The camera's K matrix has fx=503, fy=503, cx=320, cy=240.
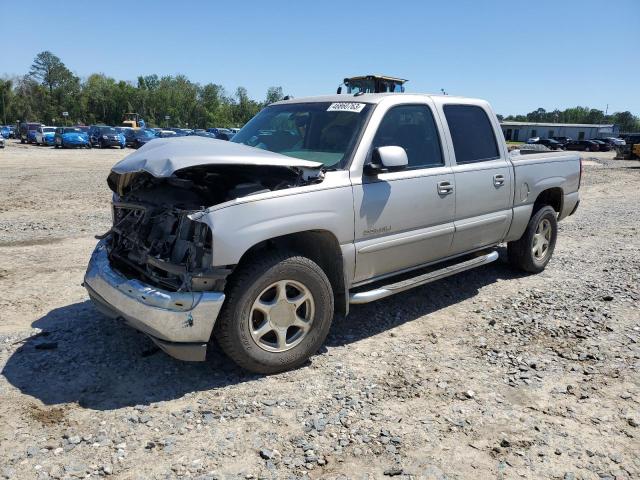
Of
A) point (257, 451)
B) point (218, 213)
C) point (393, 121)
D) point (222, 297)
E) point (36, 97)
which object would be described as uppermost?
point (36, 97)

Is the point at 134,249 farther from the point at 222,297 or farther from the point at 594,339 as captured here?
the point at 594,339

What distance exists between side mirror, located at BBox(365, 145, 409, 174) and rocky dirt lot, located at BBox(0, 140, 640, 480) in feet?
4.80

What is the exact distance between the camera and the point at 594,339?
439 cm

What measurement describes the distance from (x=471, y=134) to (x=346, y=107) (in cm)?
151

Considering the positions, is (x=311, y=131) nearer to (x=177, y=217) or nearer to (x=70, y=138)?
(x=177, y=217)

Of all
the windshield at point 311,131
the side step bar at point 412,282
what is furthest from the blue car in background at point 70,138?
the side step bar at point 412,282

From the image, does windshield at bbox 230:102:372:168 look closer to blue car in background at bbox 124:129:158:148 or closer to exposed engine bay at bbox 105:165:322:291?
exposed engine bay at bbox 105:165:322:291

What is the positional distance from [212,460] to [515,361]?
247 cm

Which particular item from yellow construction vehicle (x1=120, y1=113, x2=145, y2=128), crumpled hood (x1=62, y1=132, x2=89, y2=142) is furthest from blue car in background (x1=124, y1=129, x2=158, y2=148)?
yellow construction vehicle (x1=120, y1=113, x2=145, y2=128)

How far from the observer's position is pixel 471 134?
5.13 metres

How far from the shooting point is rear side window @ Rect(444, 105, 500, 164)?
488 cm

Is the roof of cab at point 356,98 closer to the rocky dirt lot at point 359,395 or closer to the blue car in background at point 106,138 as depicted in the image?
the rocky dirt lot at point 359,395

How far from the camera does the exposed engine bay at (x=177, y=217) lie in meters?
3.22

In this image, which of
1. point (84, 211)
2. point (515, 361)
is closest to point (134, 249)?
point (515, 361)
